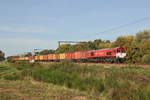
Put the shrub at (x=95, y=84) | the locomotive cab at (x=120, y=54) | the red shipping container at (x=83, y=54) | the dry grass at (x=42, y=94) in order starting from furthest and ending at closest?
the red shipping container at (x=83, y=54)
the locomotive cab at (x=120, y=54)
the shrub at (x=95, y=84)
the dry grass at (x=42, y=94)

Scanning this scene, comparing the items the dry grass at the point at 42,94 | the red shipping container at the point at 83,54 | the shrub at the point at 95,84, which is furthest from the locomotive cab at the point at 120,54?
the dry grass at the point at 42,94

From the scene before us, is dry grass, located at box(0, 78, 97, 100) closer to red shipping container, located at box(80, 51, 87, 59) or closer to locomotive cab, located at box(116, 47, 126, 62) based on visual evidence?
locomotive cab, located at box(116, 47, 126, 62)

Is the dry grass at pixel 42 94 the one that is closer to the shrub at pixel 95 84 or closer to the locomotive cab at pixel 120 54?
the shrub at pixel 95 84

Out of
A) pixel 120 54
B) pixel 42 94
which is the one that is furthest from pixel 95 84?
pixel 120 54

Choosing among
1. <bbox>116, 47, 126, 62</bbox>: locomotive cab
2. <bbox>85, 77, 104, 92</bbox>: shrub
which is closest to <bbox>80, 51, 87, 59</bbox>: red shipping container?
<bbox>116, 47, 126, 62</bbox>: locomotive cab

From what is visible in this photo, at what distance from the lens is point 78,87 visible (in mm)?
10008

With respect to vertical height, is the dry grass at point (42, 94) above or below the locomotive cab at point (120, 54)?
below

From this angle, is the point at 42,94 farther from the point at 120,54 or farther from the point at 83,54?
the point at 83,54

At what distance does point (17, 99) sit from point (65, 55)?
41717 millimetres

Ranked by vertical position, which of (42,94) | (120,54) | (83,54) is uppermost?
(83,54)

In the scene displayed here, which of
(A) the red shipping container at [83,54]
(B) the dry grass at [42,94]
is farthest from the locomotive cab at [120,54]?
(B) the dry grass at [42,94]

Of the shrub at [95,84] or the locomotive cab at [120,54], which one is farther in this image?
the locomotive cab at [120,54]

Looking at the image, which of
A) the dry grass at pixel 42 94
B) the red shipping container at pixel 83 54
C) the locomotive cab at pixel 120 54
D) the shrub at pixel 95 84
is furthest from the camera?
the red shipping container at pixel 83 54

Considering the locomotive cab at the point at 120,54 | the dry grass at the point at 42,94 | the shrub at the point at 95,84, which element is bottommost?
the dry grass at the point at 42,94
